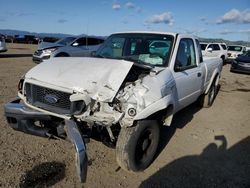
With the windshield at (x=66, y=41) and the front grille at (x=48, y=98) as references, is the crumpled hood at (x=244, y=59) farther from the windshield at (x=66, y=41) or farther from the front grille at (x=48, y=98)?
the front grille at (x=48, y=98)

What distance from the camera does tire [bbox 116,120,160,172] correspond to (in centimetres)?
366

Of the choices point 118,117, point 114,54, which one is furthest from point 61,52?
point 118,117

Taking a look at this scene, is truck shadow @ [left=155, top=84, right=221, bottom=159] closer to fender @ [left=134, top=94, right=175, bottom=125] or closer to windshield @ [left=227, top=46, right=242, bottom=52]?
fender @ [left=134, top=94, right=175, bottom=125]

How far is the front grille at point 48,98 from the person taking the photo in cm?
361

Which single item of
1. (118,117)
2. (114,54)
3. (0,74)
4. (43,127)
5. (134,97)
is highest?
(114,54)

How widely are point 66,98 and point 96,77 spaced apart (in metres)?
0.48

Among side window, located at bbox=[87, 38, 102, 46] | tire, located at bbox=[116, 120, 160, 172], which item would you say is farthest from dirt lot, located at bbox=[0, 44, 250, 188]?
side window, located at bbox=[87, 38, 102, 46]

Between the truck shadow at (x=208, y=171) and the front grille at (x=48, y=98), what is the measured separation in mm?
1489

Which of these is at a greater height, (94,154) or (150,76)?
(150,76)

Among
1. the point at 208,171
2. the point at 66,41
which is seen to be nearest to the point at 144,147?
the point at 208,171

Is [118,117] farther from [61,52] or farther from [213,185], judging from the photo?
[61,52]

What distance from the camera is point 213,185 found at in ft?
12.4

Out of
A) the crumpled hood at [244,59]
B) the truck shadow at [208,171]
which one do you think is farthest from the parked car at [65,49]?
the truck shadow at [208,171]

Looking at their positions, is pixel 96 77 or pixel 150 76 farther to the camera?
pixel 150 76
